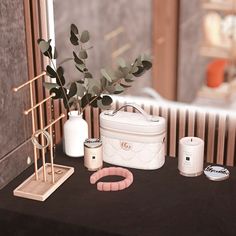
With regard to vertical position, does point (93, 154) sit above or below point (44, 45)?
below

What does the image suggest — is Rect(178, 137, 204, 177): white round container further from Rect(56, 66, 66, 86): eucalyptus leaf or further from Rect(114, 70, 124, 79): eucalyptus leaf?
Rect(56, 66, 66, 86): eucalyptus leaf

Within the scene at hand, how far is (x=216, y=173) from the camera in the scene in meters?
2.18

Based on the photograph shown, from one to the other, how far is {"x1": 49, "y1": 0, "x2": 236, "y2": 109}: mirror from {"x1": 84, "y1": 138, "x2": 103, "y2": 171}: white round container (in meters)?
1.51

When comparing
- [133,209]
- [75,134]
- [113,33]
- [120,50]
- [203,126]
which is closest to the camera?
[133,209]

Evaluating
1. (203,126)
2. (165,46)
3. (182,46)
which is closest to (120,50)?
(165,46)

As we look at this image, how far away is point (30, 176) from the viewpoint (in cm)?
220

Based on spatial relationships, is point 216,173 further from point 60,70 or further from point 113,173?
point 60,70

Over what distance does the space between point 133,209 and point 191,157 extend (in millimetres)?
305

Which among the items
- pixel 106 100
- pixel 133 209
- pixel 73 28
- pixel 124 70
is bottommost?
pixel 133 209

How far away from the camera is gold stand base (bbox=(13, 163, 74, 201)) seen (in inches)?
81.0

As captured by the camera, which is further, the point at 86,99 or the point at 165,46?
the point at 165,46

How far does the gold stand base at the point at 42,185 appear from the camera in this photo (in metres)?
2.06

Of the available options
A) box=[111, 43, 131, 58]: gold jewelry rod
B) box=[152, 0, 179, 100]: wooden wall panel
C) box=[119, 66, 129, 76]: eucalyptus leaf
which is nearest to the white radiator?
box=[119, 66, 129, 76]: eucalyptus leaf

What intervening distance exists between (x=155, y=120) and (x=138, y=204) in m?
0.32
